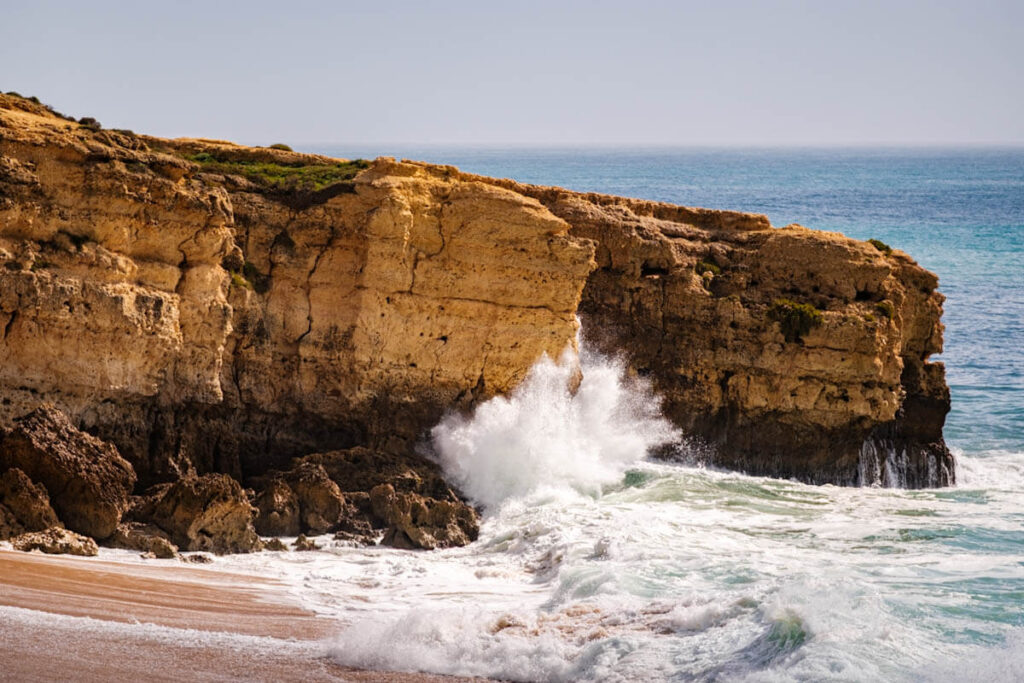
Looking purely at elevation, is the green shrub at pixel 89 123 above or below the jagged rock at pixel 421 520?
above

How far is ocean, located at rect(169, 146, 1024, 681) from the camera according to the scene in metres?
16.5

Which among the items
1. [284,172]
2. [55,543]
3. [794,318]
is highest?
[284,172]

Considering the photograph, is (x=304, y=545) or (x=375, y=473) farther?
(x=375, y=473)

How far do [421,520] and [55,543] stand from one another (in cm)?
554

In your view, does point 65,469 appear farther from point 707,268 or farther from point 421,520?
point 707,268

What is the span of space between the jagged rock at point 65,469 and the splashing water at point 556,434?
6.47 metres

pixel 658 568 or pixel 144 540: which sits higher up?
pixel 658 568

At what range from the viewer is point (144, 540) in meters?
20.4

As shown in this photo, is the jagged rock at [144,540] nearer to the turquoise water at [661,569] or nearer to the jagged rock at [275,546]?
the turquoise water at [661,569]

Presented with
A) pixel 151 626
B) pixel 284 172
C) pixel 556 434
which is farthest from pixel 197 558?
pixel 284 172

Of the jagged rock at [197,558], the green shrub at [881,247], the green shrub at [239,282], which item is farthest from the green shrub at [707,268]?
the jagged rock at [197,558]

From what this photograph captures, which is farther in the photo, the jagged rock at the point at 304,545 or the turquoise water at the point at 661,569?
the jagged rock at the point at 304,545

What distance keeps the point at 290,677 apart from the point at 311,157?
13424 millimetres

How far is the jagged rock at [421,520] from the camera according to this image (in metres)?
22.0
